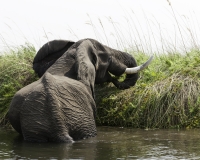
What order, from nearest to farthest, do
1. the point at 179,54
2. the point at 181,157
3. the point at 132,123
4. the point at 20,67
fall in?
the point at 181,157, the point at 132,123, the point at 20,67, the point at 179,54

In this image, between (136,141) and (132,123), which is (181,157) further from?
(132,123)

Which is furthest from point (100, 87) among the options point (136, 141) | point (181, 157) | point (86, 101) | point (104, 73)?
point (181, 157)

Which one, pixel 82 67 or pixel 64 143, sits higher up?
pixel 82 67

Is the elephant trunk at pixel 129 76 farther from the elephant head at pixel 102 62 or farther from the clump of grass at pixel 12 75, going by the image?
the clump of grass at pixel 12 75

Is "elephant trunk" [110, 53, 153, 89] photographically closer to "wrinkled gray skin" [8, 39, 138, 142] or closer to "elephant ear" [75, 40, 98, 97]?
"wrinkled gray skin" [8, 39, 138, 142]

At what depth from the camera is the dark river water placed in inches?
311

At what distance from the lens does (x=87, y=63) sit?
416 inches

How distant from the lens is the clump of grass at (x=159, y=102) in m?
10.7

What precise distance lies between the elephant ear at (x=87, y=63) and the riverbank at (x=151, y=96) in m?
0.90

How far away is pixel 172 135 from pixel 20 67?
4498 millimetres

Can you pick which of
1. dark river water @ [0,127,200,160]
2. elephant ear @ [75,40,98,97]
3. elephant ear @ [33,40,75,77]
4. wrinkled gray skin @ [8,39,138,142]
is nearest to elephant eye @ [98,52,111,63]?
wrinkled gray skin @ [8,39,138,142]

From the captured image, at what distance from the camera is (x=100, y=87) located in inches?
483

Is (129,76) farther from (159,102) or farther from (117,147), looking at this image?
(117,147)

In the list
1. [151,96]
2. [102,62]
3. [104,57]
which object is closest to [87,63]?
[102,62]
